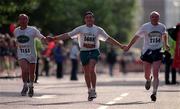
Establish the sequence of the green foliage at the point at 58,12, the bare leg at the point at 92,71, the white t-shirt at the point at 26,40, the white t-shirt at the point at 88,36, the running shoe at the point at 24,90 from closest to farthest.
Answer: the bare leg at the point at 92,71
the white t-shirt at the point at 88,36
the white t-shirt at the point at 26,40
the running shoe at the point at 24,90
the green foliage at the point at 58,12

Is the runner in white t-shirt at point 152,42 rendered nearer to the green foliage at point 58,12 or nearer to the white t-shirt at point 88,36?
the white t-shirt at point 88,36

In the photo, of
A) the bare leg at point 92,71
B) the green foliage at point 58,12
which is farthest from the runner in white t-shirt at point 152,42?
the green foliage at point 58,12

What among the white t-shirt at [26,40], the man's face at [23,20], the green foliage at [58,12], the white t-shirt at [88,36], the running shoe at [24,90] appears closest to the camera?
the white t-shirt at [88,36]

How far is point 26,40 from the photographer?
65.0 feet

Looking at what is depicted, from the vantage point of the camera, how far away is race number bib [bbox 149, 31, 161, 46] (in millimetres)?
18875

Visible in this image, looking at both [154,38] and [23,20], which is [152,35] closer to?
[154,38]

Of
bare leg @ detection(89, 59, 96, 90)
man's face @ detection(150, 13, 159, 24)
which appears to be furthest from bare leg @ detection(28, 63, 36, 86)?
man's face @ detection(150, 13, 159, 24)

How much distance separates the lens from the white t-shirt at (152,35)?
1889cm

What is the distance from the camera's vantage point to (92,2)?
91.9 metres

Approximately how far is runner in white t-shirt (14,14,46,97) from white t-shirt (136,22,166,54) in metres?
2.49

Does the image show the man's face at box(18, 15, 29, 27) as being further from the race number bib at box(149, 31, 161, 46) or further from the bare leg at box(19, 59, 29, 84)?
the race number bib at box(149, 31, 161, 46)

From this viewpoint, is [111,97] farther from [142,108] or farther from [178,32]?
[178,32]

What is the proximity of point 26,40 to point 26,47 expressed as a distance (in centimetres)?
17

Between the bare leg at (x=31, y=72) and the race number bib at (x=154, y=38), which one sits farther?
the bare leg at (x=31, y=72)
